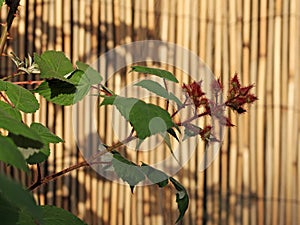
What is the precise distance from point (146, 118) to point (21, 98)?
0.18 meters

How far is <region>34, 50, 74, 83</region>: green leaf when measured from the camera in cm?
82

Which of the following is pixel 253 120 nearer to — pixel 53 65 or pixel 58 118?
pixel 58 118

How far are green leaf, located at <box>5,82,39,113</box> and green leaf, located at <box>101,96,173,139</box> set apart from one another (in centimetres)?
13

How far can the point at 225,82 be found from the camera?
2.21 m

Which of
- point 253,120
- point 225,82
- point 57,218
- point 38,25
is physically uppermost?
point 38,25

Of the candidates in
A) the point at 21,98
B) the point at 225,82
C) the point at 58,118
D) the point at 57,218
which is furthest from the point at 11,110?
the point at 225,82

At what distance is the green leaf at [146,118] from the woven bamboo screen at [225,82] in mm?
1452

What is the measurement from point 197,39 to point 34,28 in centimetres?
51

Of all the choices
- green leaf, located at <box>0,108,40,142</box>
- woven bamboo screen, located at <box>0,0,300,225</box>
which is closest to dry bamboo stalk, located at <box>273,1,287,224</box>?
woven bamboo screen, located at <box>0,0,300,225</box>

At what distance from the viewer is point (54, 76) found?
2.59 ft

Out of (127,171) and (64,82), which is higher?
(64,82)

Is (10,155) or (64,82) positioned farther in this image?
(64,82)

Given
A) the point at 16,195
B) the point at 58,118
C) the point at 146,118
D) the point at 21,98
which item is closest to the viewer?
the point at 16,195

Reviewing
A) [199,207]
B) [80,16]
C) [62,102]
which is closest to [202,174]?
[199,207]
